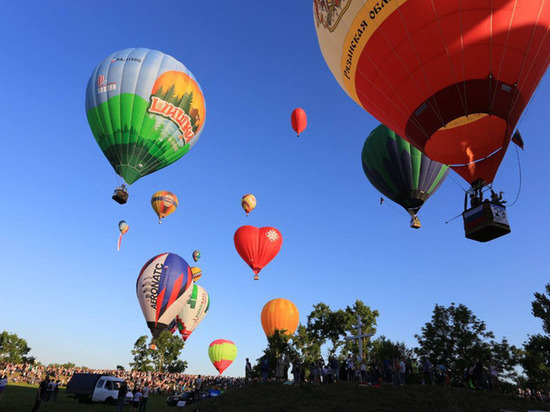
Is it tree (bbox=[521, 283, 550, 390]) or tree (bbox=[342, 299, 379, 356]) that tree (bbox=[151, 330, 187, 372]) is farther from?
tree (bbox=[521, 283, 550, 390])

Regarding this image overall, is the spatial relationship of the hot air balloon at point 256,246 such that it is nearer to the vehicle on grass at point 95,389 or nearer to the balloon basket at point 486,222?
Result: the vehicle on grass at point 95,389

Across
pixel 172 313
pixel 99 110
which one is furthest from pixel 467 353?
pixel 99 110

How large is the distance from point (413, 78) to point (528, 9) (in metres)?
3.97

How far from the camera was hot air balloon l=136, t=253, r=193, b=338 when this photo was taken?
1232 inches

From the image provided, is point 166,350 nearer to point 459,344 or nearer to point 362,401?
point 459,344

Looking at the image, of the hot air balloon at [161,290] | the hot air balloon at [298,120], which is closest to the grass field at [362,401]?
the hot air balloon at [161,290]

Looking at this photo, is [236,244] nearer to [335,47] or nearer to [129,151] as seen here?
[129,151]

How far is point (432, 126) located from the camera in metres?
15.7

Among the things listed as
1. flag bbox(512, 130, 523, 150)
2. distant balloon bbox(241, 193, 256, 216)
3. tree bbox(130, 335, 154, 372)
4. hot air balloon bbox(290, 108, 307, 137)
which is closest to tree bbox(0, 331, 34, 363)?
tree bbox(130, 335, 154, 372)

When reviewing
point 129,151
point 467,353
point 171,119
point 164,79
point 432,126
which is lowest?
point 467,353

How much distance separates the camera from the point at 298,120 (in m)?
30.8

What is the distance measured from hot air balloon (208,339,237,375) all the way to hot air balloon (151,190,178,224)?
995 inches

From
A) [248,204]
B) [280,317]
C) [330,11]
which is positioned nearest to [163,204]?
[248,204]

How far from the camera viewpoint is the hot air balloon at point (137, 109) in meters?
23.1
